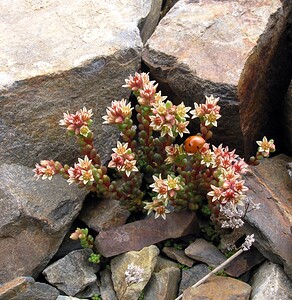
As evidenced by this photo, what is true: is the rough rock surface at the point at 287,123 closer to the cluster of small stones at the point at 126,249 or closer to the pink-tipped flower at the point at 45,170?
the cluster of small stones at the point at 126,249

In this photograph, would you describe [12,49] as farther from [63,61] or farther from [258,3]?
[258,3]

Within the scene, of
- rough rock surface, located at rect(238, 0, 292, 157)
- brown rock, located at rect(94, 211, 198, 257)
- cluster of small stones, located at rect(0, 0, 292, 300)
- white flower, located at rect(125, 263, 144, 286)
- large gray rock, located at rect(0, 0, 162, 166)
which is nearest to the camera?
white flower, located at rect(125, 263, 144, 286)

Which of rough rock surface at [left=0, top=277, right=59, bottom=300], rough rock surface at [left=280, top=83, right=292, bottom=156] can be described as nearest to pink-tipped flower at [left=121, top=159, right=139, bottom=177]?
rough rock surface at [left=0, top=277, right=59, bottom=300]

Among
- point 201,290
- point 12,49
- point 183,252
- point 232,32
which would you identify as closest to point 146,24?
point 232,32

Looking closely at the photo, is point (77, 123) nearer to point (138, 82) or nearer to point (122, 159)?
point (122, 159)

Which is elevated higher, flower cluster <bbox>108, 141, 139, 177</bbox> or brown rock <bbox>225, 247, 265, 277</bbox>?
flower cluster <bbox>108, 141, 139, 177</bbox>

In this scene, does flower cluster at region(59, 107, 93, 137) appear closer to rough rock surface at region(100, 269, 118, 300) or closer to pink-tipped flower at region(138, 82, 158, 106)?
pink-tipped flower at region(138, 82, 158, 106)

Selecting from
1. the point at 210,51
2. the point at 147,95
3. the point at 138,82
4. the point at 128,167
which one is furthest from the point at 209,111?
the point at 210,51

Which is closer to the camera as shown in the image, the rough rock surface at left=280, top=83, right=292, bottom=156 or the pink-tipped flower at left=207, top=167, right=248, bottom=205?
the pink-tipped flower at left=207, top=167, right=248, bottom=205
